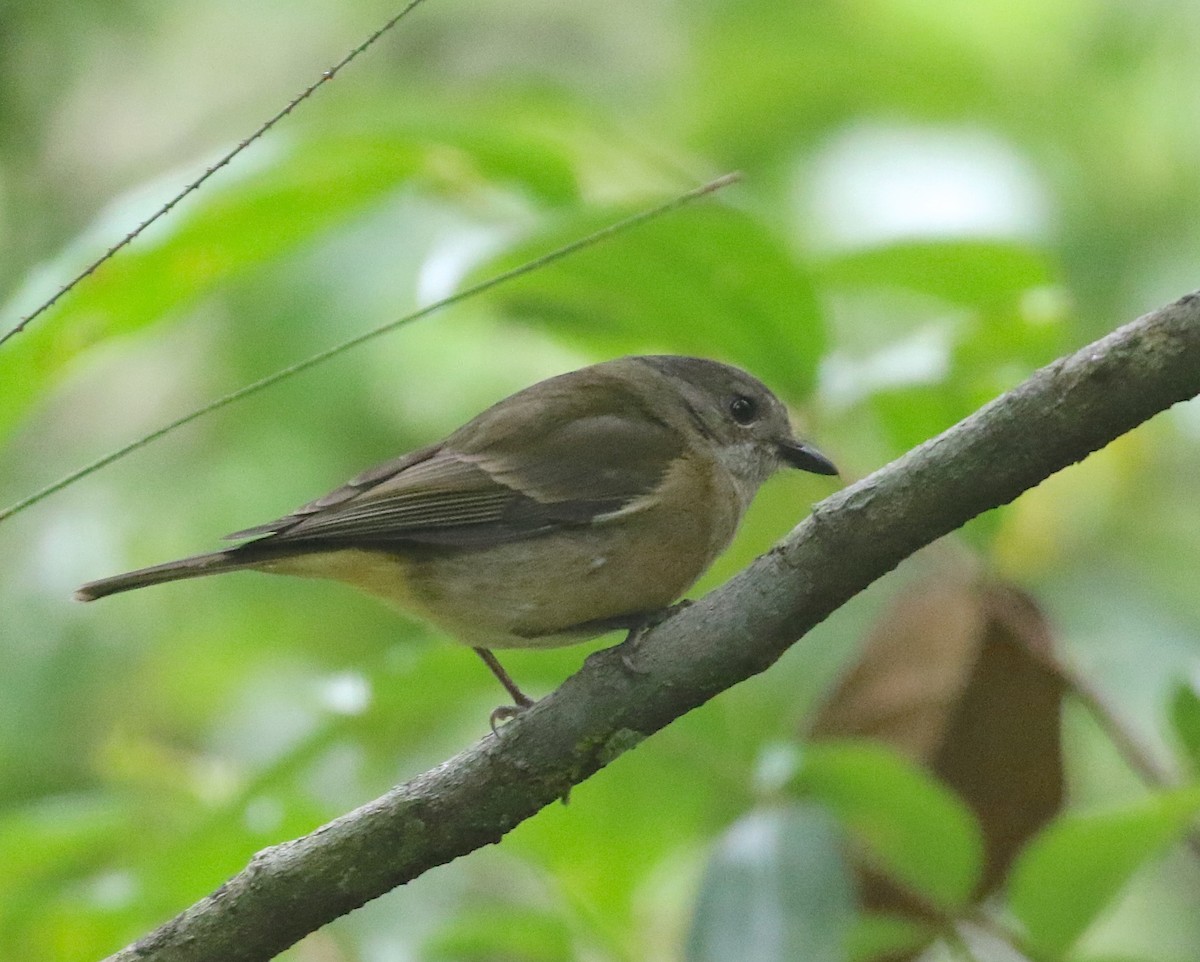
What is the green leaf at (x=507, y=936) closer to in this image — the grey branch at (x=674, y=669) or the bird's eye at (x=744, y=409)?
the grey branch at (x=674, y=669)

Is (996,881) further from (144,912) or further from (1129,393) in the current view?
(144,912)

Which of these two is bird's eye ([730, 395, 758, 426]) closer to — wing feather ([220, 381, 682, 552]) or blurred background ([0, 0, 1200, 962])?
blurred background ([0, 0, 1200, 962])

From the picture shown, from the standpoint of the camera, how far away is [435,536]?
3705 millimetres

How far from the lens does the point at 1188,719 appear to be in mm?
2971

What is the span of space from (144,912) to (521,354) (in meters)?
3.41

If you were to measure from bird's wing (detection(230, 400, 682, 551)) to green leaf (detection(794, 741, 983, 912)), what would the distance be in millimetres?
956

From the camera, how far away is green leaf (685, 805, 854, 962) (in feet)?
10.0

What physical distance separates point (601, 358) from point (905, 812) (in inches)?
65.9

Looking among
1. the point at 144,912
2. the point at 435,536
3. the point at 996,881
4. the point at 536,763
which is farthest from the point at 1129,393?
the point at 144,912

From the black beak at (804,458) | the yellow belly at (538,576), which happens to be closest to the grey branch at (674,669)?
the yellow belly at (538,576)

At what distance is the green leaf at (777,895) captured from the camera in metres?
3.06

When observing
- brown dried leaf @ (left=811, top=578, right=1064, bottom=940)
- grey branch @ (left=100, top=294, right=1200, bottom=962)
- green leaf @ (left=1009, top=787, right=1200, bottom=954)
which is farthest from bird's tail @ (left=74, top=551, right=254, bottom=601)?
green leaf @ (left=1009, top=787, right=1200, bottom=954)

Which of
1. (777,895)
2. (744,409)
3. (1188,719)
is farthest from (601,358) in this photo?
(1188,719)

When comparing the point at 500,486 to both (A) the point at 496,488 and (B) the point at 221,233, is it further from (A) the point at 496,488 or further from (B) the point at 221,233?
(B) the point at 221,233
